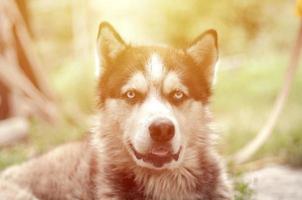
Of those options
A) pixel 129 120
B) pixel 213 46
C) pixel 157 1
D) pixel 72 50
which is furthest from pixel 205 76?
pixel 72 50

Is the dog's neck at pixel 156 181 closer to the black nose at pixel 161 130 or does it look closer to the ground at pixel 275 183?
the black nose at pixel 161 130

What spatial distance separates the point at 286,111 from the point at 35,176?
3981 millimetres

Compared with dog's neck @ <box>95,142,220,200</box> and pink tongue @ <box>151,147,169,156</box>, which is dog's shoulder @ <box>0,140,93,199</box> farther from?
pink tongue @ <box>151,147,169,156</box>

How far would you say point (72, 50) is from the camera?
781 cm

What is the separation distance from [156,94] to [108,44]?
1.43 ft

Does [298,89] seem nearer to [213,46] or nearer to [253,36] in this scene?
[253,36]

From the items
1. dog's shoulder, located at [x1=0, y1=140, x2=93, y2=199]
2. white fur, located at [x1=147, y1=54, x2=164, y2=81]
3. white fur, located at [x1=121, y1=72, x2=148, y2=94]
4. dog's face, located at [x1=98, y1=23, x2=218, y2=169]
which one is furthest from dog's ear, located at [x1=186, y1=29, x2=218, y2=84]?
dog's shoulder, located at [x1=0, y1=140, x2=93, y2=199]

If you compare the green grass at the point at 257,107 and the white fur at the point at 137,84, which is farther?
the green grass at the point at 257,107

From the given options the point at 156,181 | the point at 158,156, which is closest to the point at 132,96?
the point at 158,156

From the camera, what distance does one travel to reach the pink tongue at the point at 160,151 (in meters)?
3.32

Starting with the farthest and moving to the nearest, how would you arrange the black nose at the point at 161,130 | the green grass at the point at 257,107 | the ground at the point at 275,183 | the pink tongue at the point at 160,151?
the green grass at the point at 257,107, the ground at the point at 275,183, the pink tongue at the point at 160,151, the black nose at the point at 161,130

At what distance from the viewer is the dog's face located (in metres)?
3.29

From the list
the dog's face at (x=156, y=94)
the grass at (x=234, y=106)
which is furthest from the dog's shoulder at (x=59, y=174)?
the grass at (x=234, y=106)

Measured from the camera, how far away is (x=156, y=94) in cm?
337
